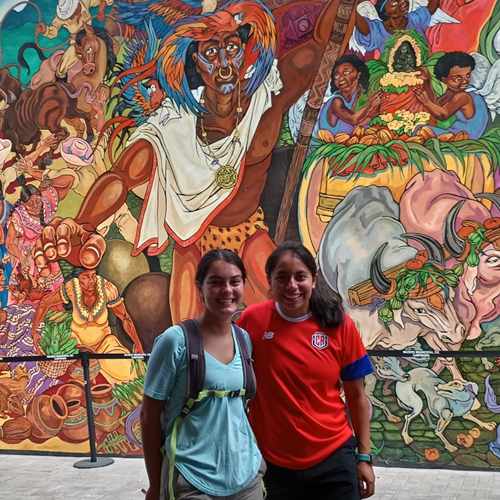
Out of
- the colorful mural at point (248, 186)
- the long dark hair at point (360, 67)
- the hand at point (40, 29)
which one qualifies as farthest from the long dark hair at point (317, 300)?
the hand at point (40, 29)

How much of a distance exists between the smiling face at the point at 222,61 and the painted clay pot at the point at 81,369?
122 inches

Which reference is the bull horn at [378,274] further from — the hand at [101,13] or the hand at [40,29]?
the hand at [40,29]

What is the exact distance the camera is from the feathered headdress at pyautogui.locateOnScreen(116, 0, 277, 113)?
24.4 feet

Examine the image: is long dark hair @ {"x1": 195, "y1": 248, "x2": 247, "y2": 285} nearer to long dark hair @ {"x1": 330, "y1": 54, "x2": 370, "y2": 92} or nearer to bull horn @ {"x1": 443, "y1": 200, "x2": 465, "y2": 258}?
bull horn @ {"x1": 443, "y1": 200, "x2": 465, "y2": 258}

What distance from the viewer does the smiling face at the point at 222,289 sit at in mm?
2738

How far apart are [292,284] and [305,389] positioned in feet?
1.33

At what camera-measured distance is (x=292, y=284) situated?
2.88m

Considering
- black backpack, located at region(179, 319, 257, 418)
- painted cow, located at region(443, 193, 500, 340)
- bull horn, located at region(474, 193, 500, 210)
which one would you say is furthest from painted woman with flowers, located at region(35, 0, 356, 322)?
black backpack, located at region(179, 319, 257, 418)

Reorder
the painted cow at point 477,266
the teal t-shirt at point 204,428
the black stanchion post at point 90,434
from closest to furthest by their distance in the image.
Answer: the teal t-shirt at point 204,428, the painted cow at point 477,266, the black stanchion post at point 90,434

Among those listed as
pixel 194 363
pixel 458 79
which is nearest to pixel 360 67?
pixel 458 79

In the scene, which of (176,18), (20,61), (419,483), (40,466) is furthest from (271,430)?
(20,61)

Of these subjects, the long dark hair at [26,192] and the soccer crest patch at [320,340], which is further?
the long dark hair at [26,192]

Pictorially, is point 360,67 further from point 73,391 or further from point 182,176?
point 73,391

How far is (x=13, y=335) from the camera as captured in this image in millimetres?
8320
